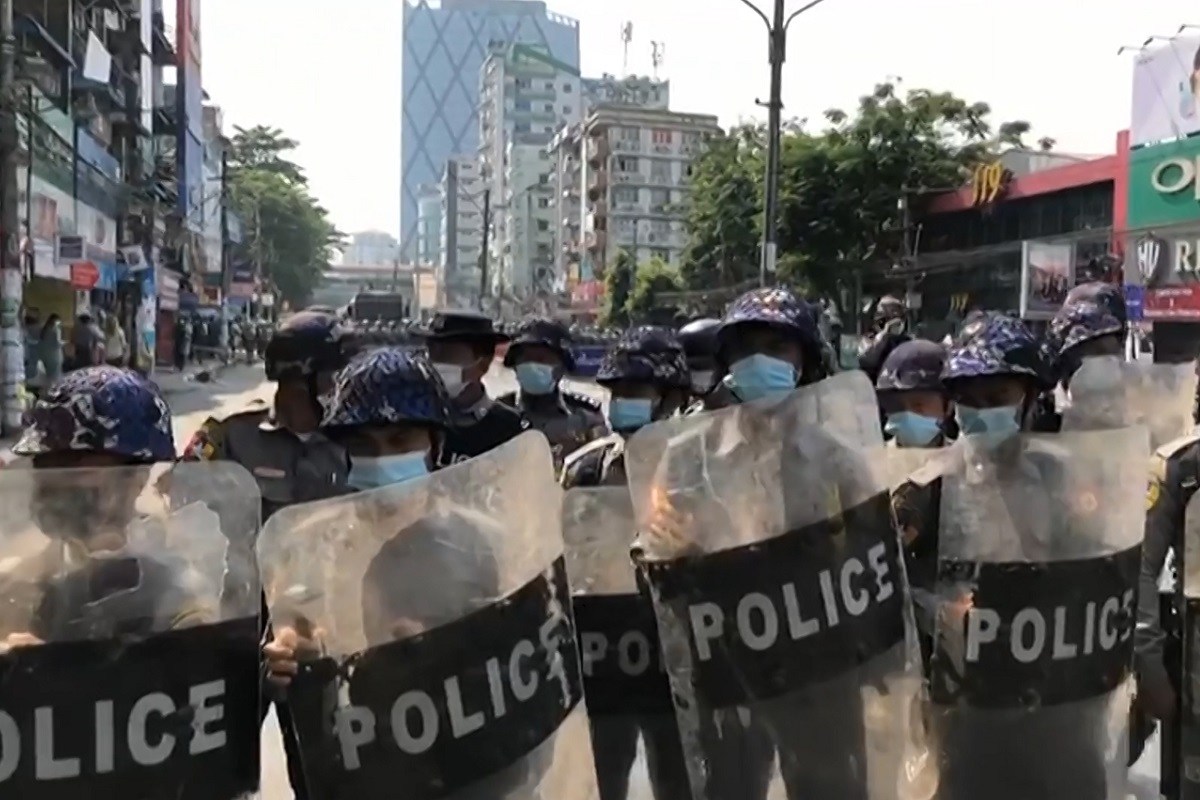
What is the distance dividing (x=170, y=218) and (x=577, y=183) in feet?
169

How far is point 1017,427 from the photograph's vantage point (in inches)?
120

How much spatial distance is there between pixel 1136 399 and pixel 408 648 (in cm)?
289

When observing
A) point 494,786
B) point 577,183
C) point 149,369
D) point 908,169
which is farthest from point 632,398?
point 577,183

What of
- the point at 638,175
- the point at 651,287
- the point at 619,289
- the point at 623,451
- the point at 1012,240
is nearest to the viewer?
the point at 623,451

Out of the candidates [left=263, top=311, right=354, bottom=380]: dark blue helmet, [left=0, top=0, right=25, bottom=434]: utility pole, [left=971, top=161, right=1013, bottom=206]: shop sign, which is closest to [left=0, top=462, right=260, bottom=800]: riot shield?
[left=263, top=311, right=354, bottom=380]: dark blue helmet

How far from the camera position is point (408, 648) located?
6.98 feet

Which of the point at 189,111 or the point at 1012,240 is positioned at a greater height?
the point at 189,111

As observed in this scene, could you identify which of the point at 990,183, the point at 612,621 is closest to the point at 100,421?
the point at 612,621

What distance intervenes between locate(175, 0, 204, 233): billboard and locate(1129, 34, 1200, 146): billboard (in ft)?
91.5

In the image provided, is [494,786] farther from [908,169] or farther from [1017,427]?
[908,169]

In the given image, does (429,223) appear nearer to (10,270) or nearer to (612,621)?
(10,270)

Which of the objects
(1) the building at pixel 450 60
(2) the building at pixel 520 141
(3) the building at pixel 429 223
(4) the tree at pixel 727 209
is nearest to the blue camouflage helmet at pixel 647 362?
(4) the tree at pixel 727 209

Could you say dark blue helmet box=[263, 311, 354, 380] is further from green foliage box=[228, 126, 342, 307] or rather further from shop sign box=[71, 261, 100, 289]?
green foliage box=[228, 126, 342, 307]

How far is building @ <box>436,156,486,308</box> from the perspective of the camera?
119 m
